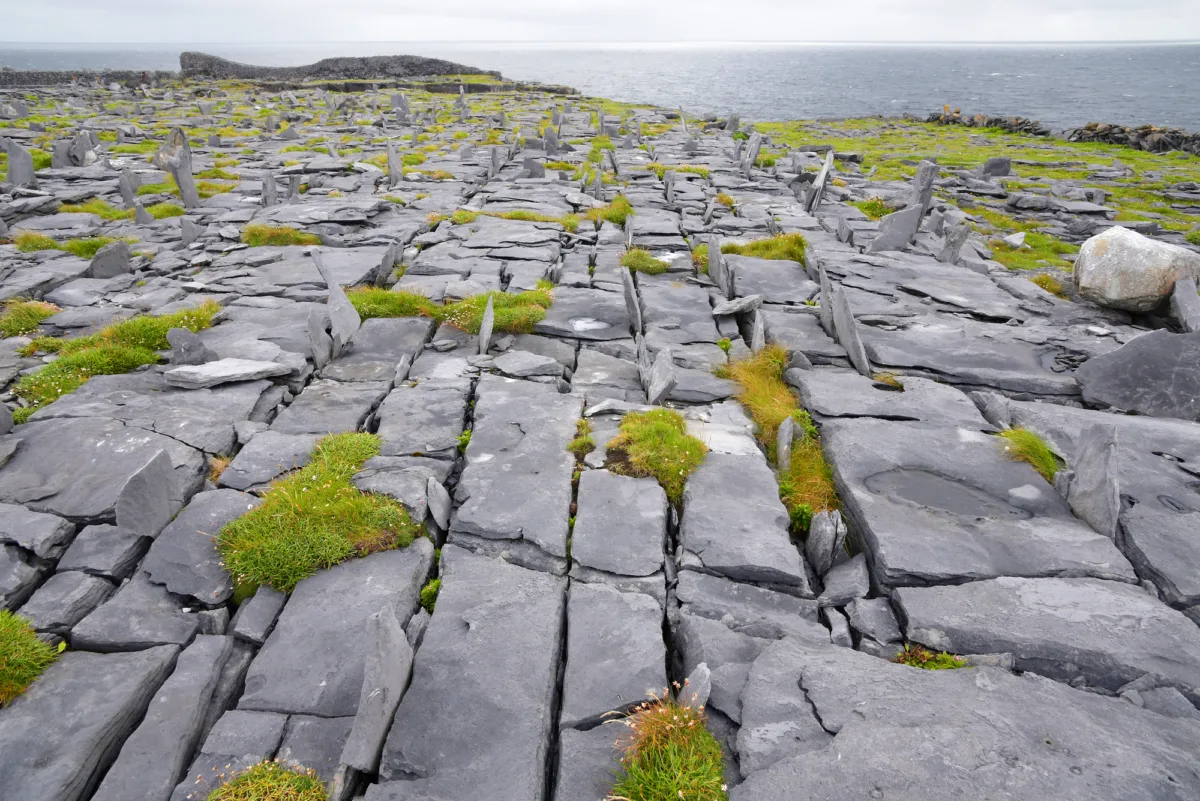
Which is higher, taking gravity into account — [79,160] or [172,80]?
[172,80]

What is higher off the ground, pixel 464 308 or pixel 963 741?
pixel 464 308

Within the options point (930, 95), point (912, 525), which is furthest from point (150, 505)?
point (930, 95)

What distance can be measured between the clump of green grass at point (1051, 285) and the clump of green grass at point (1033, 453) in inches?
282

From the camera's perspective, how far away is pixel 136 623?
5.00 m

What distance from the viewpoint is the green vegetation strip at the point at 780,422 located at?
655 cm

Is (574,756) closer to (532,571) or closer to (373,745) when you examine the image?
Result: (373,745)

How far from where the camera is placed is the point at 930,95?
8188 centimetres

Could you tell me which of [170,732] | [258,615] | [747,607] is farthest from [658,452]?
[170,732]

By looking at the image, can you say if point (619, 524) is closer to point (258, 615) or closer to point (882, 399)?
point (258, 615)

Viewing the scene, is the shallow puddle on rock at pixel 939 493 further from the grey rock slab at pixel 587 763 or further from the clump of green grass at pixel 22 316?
Answer: the clump of green grass at pixel 22 316

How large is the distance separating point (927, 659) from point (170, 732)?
17.7ft

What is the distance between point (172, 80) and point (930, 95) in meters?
85.0

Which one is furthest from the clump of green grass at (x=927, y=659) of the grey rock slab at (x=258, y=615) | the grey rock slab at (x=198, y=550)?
the grey rock slab at (x=198, y=550)

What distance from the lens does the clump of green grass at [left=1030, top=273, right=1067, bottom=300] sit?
12.6 m
